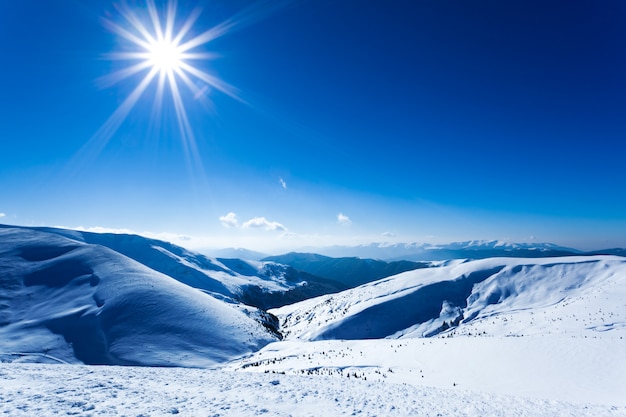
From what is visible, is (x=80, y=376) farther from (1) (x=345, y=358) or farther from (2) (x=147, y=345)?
(2) (x=147, y=345)

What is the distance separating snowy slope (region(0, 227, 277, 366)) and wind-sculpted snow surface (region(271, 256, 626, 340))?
19333 millimetres

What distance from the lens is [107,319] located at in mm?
35094

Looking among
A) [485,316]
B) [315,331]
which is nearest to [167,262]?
[315,331]

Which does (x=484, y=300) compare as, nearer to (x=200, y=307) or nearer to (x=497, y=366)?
(x=497, y=366)

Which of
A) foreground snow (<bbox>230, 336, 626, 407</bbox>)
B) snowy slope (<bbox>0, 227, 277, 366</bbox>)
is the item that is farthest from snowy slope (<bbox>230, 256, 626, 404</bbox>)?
snowy slope (<bbox>0, 227, 277, 366</bbox>)

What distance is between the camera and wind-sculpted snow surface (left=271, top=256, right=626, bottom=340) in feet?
127

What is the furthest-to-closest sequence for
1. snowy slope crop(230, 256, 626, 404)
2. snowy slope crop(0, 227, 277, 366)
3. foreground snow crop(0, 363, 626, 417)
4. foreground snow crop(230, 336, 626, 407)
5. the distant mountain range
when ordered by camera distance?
1. the distant mountain range
2. snowy slope crop(0, 227, 277, 366)
3. snowy slope crop(230, 256, 626, 404)
4. foreground snow crop(230, 336, 626, 407)
5. foreground snow crop(0, 363, 626, 417)

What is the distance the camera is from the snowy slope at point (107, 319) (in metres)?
29.5

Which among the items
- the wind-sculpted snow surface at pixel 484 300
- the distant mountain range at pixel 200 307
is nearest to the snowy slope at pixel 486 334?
the wind-sculpted snow surface at pixel 484 300

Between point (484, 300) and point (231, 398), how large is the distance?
54868 mm

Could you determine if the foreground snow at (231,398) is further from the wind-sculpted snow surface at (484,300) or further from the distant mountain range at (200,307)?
the wind-sculpted snow surface at (484,300)

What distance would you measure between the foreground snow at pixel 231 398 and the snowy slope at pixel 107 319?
56.3 feet

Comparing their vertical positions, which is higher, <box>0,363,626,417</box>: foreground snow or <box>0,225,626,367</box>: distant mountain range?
<box>0,363,626,417</box>: foreground snow

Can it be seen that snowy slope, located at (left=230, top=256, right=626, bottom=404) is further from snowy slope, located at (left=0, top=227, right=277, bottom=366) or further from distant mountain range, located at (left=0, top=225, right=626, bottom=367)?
snowy slope, located at (left=0, top=227, right=277, bottom=366)
